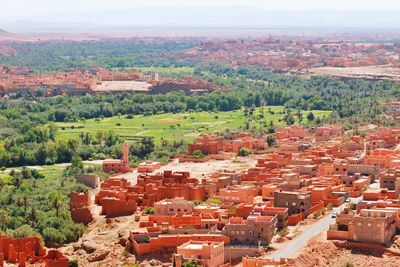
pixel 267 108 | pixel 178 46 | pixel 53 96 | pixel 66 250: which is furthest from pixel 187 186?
pixel 178 46

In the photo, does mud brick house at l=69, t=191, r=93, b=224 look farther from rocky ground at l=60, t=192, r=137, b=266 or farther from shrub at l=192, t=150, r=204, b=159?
shrub at l=192, t=150, r=204, b=159

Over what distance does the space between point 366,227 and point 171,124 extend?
38.4m

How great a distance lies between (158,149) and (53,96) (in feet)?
116

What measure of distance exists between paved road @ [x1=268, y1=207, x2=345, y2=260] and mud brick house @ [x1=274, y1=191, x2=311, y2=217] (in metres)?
0.86

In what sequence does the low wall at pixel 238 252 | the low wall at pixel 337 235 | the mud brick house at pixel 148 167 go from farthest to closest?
1. the mud brick house at pixel 148 167
2. the low wall at pixel 337 235
3. the low wall at pixel 238 252

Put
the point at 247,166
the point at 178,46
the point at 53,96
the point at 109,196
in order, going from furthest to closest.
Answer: the point at 178,46
the point at 53,96
the point at 247,166
the point at 109,196

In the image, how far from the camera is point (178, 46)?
172 meters

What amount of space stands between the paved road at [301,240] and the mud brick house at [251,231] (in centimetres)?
65

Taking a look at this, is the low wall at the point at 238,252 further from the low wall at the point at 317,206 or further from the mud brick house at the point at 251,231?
the low wall at the point at 317,206

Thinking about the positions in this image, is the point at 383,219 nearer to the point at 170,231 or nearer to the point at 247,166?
the point at 170,231

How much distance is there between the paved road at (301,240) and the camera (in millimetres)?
31052

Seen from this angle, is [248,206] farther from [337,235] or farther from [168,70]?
[168,70]

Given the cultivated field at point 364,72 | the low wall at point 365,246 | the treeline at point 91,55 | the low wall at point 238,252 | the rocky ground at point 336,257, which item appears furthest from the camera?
the treeline at point 91,55

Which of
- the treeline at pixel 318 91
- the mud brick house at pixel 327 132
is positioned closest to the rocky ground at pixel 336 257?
the mud brick house at pixel 327 132
